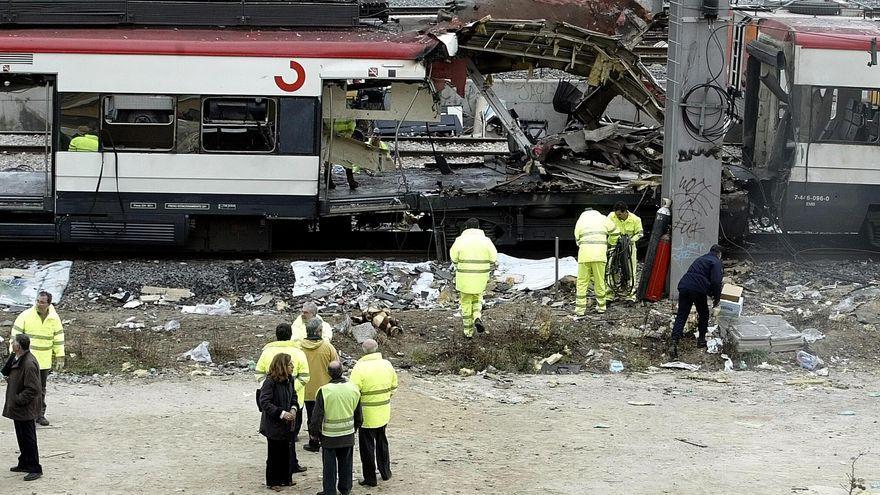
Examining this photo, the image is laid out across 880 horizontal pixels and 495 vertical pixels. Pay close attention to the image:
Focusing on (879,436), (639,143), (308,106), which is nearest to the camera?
(879,436)

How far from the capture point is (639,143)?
18031 millimetres

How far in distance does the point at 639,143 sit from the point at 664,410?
6771mm

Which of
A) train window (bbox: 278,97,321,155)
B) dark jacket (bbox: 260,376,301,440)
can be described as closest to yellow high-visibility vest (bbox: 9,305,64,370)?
dark jacket (bbox: 260,376,301,440)

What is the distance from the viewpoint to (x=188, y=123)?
53.6 ft

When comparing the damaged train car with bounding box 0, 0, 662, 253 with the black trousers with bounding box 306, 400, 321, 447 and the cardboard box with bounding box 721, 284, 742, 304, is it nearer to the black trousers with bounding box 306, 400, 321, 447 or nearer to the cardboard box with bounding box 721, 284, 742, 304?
the cardboard box with bounding box 721, 284, 742, 304

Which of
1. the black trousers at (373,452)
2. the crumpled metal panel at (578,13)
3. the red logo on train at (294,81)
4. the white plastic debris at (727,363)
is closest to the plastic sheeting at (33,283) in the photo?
the red logo on train at (294,81)

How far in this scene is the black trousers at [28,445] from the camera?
32.3 ft

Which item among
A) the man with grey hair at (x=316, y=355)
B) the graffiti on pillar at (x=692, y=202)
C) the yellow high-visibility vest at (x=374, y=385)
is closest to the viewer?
the yellow high-visibility vest at (x=374, y=385)

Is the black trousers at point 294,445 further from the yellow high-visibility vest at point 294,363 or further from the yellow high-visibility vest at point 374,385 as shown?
the yellow high-visibility vest at point 374,385

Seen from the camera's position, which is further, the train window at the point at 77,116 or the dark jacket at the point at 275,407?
the train window at the point at 77,116

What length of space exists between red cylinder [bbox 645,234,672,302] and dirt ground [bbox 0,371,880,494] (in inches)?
87.1

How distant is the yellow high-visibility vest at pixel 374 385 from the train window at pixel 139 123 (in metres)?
7.55

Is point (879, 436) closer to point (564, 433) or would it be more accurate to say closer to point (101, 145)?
point (564, 433)

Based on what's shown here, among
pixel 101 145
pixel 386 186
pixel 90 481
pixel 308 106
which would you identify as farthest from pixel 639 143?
pixel 90 481
